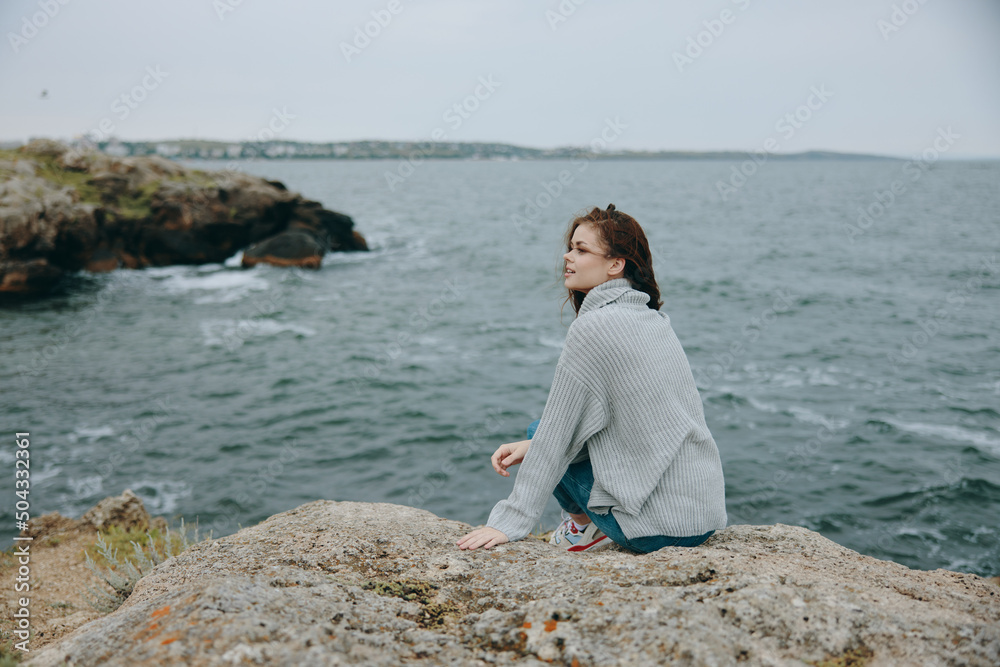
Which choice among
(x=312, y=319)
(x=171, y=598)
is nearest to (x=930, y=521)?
(x=171, y=598)

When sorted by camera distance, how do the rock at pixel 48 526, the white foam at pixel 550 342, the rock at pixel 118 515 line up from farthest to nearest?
the white foam at pixel 550 342, the rock at pixel 118 515, the rock at pixel 48 526

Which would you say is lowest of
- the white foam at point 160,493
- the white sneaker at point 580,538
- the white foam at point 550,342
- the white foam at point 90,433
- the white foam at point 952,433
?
the white foam at point 160,493

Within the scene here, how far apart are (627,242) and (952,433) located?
11.6 meters

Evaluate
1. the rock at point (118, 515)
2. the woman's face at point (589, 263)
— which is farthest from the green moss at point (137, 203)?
the woman's face at point (589, 263)

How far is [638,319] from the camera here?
3.12 m

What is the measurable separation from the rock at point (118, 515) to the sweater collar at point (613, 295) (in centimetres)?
612

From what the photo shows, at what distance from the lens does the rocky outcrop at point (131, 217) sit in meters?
22.1

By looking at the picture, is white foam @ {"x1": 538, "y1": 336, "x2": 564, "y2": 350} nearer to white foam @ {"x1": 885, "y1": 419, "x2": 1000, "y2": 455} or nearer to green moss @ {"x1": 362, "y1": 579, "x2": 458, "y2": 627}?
white foam @ {"x1": 885, "y1": 419, "x2": 1000, "y2": 455}

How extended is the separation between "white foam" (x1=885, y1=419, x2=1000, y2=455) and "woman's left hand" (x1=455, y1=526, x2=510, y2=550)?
37.5 feet

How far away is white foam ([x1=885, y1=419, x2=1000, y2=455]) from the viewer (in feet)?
37.1

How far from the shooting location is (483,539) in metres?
3.24

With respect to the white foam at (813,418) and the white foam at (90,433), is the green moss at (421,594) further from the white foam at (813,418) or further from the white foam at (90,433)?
the white foam at (813,418)

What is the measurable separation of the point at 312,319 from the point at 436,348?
16.6ft

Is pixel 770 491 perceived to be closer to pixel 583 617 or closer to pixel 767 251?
pixel 583 617
